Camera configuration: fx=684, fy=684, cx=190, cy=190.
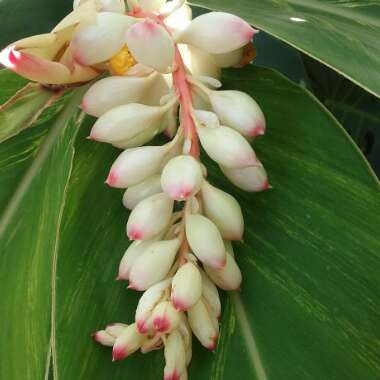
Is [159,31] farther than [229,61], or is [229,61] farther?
[229,61]

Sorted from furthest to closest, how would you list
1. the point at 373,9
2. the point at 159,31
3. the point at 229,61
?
the point at 373,9
the point at 229,61
the point at 159,31

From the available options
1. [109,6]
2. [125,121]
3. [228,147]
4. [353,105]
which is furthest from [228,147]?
[353,105]

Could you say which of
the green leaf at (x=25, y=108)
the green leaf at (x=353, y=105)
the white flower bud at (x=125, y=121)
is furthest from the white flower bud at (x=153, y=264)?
the green leaf at (x=353, y=105)

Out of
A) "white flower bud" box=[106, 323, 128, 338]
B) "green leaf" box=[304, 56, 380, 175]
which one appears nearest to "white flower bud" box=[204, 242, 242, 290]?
"white flower bud" box=[106, 323, 128, 338]

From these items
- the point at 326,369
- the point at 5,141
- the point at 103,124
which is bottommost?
the point at 326,369

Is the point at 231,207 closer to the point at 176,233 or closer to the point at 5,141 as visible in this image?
the point at 176,233

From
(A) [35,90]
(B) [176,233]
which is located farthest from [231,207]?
(A) [35,90]

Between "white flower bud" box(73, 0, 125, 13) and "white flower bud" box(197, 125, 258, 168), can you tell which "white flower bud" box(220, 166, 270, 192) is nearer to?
"white flower bud" box(197, 125, 258, 168)
